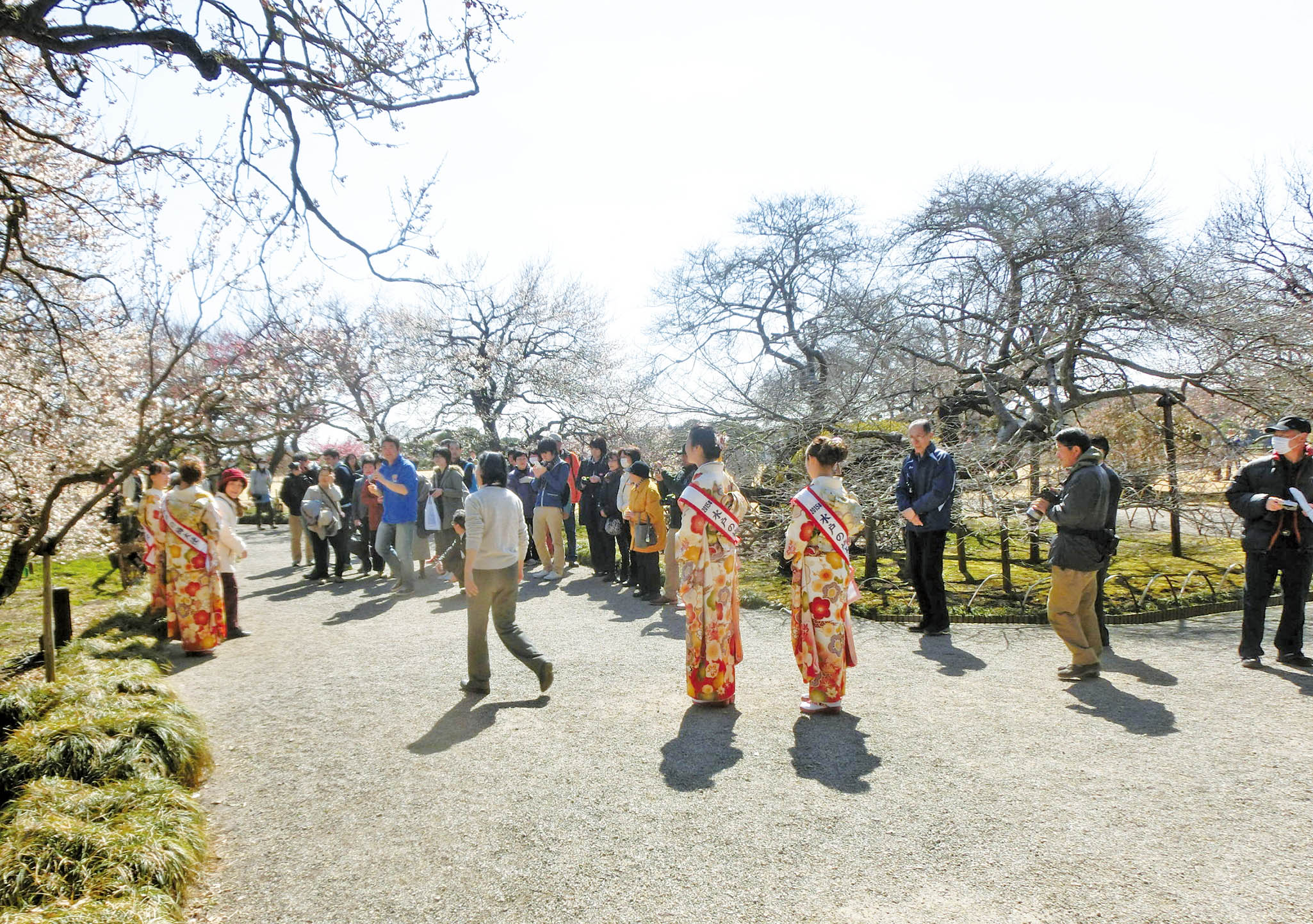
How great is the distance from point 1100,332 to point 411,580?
31.1 feet

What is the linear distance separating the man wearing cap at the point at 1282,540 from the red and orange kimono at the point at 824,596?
10.5ft

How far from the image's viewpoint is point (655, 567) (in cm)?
954

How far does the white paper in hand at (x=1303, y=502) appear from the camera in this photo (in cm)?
564

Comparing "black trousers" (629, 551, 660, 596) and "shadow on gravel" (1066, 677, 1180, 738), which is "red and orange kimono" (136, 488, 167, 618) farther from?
"shadow on gravel" (1066, 677, 1180, 738)

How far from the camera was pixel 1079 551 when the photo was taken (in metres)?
5.59

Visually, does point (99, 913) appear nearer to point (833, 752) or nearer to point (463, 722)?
point (463, 722)

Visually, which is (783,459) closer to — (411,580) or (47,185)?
(411,580)

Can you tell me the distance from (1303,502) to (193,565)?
29.7ft

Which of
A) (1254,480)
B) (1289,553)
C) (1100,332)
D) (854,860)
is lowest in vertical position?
(854,860)

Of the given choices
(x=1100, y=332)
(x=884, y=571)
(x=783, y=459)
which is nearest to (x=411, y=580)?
(x=783, y=459)

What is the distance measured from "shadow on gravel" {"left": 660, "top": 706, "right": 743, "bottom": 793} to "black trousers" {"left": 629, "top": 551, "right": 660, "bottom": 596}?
4.25 metres

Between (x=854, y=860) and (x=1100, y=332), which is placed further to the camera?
(x=1100, y=332)

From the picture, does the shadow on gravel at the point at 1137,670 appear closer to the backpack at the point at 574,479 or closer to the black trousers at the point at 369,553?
the backpack at the point at 574,479

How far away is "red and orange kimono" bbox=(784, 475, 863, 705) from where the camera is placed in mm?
5020
